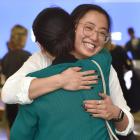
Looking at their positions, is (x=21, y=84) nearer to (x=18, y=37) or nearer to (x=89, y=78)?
(x=89, y=78)

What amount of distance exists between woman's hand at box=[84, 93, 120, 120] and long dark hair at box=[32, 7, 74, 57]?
19 centimetres

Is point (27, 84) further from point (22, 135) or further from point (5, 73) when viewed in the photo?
point (5, 73)

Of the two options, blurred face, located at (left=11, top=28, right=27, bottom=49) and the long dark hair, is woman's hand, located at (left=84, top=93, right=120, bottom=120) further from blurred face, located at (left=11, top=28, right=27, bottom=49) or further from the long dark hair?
blurred face, located at (left=11, top=28, right=27, bottom=49)

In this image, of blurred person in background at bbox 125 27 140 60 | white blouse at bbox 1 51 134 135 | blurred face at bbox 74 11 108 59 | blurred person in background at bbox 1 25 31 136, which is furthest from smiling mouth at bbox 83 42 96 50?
blurred person in background at bbox 125 27 140 60

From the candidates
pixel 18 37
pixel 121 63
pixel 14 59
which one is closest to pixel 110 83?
pixel 14 59

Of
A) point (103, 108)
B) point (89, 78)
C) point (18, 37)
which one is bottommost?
point (18, 37)

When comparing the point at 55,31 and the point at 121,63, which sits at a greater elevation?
the point at 55,31

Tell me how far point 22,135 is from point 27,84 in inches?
6.7

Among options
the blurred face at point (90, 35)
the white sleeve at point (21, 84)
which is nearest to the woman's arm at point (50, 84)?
the white sleeve at point (21, 84)

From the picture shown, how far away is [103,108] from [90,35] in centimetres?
27

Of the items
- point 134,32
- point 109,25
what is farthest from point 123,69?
point 109,25

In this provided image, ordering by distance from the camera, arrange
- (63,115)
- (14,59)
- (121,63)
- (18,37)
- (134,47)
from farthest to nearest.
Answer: (134,47)
(121,63)
(18,37)
(14,59)
(63,115)

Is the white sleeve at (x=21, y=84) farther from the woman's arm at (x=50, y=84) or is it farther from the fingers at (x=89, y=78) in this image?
the fingers at (x=89, y=78)

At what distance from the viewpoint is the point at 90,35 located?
1303mm
